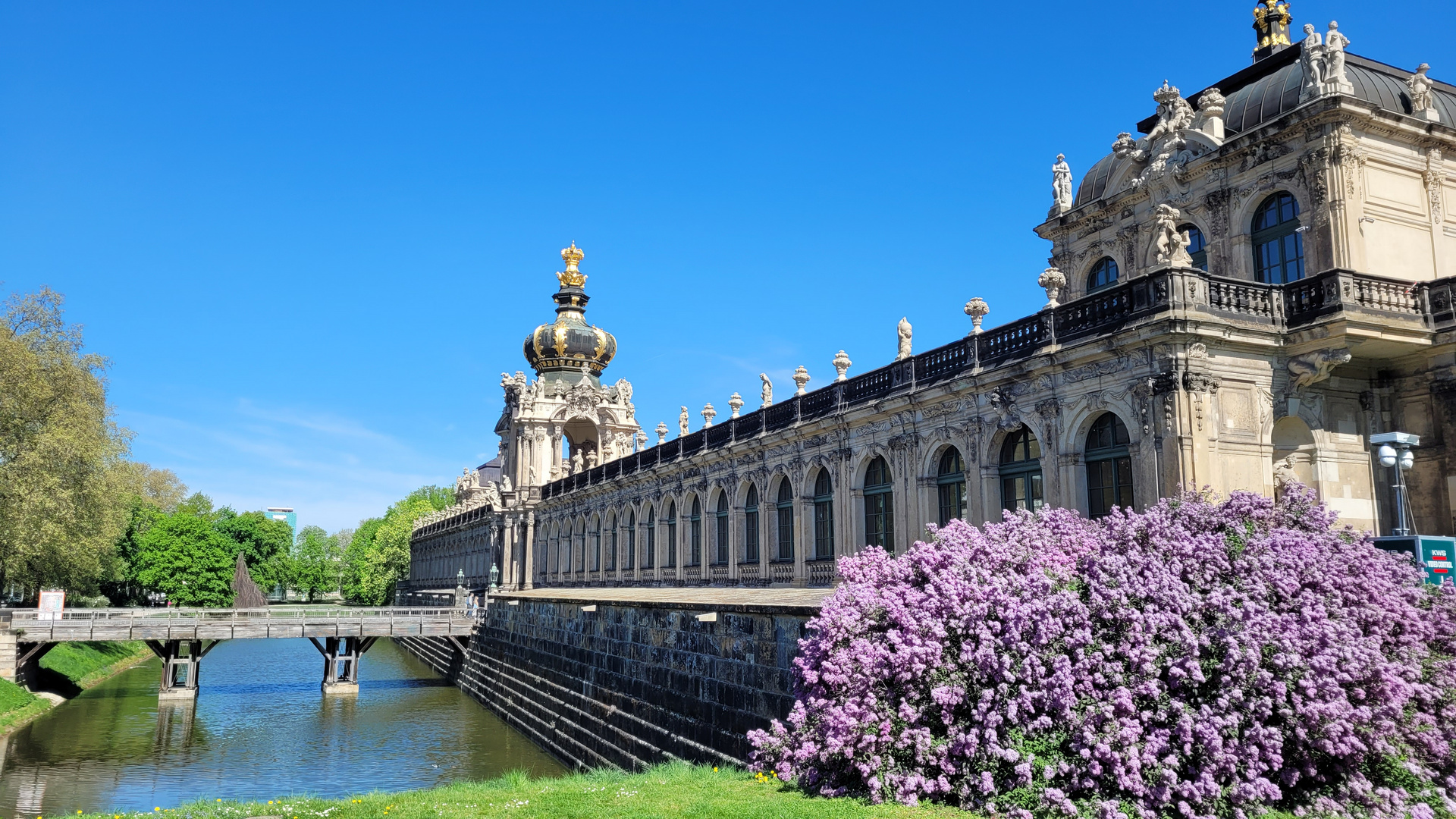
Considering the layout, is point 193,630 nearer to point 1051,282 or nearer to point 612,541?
point 612,541

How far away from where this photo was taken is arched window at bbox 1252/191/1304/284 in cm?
2131

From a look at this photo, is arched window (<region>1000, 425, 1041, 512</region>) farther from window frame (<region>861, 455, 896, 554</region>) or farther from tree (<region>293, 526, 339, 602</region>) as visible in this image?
tree (<region>293, 526, 339, 602</region>)

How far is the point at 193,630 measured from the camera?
39.0 m

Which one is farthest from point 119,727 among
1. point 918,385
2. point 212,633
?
point 918,385

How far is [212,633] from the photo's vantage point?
39438 millimetres

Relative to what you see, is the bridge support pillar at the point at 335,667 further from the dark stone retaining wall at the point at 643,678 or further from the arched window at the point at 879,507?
the arched window at the point at 879,507

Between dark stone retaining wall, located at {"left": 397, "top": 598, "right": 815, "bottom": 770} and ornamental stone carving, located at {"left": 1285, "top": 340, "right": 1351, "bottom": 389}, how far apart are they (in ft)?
32.4

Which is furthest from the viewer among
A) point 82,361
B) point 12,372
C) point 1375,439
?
point 82,361

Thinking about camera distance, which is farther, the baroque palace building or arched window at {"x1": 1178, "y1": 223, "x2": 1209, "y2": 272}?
arched window at {"x1": 1178, "y1": 223, "x2": 1209, "y2": 272}

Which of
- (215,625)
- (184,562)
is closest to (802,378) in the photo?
(215,625)

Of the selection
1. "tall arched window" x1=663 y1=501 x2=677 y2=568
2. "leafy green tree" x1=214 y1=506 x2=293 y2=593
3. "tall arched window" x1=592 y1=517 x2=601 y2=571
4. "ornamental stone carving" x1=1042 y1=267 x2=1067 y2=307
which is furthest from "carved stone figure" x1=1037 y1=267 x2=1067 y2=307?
"leafy green tree" x1=214 y1=506 x2=293 y2=593

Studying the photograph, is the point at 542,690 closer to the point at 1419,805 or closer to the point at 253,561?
the point at 1419,805

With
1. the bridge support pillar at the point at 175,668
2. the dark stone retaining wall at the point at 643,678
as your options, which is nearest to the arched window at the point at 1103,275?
the dark stone retaining wall at the point at 643,678

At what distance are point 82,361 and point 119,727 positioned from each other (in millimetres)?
15904
